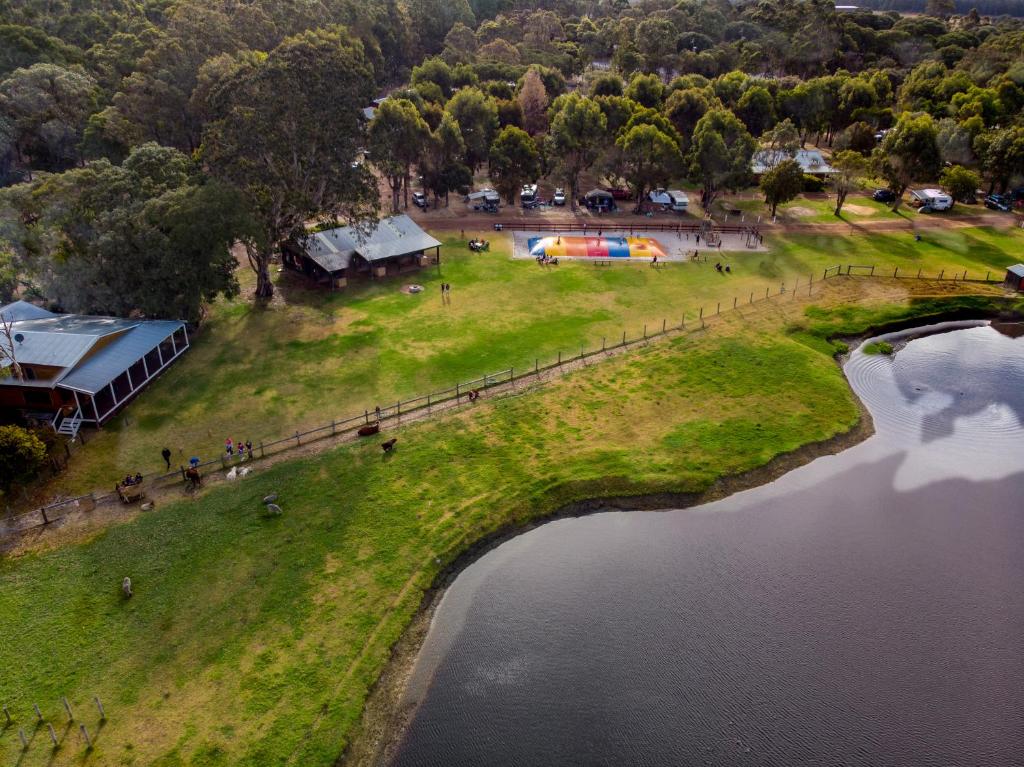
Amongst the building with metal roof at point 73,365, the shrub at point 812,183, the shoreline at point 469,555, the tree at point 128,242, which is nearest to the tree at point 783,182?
the shrub at point 812,183

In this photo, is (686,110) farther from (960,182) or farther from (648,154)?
(960,182)

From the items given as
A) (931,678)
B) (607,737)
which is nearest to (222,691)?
(607,737)

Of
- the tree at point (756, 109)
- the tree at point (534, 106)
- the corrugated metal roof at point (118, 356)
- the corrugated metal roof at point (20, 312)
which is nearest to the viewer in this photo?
the corrugated metal roof at point (118, 356)

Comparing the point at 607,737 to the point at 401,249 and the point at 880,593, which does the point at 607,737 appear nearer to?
the point at 880,593

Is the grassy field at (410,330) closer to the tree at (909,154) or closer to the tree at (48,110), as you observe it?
the tree at (909,154)

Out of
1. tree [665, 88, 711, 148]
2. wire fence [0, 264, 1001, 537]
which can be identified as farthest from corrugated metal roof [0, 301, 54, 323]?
tree [665, 88, 711, 148]

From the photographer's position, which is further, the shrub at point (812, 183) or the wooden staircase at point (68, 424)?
the shrub at point (812, 183)

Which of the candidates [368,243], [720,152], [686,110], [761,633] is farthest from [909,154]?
[761,633]

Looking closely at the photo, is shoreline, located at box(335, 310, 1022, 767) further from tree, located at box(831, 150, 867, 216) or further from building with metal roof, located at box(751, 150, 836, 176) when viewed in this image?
building with metal roof, located at box(751, 150, 836, 176)
